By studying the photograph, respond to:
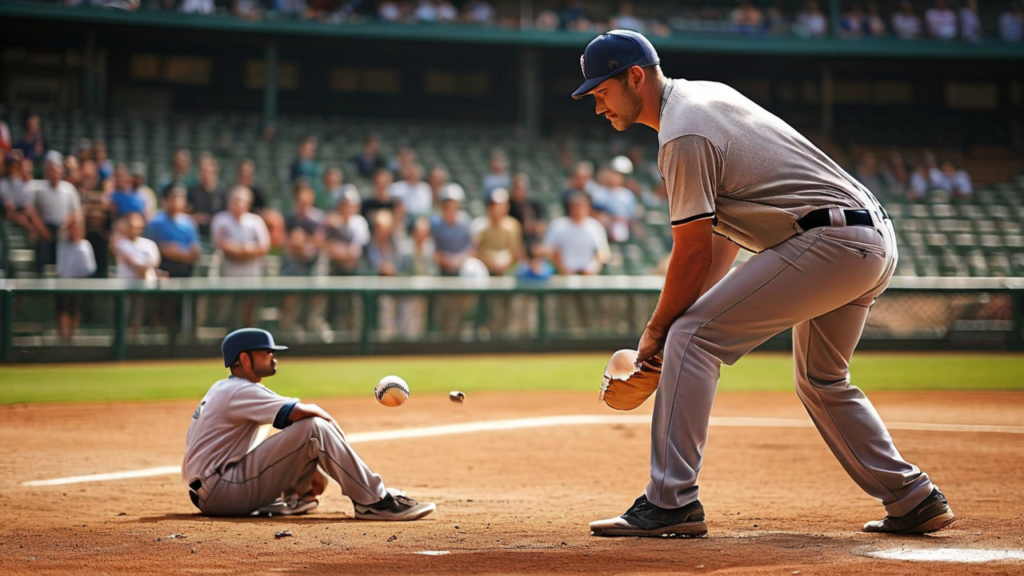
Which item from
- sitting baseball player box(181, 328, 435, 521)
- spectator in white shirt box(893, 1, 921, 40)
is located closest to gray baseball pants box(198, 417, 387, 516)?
sitting baseball player box(181, 328, 435, 521)

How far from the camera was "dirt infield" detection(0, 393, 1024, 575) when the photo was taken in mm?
3910

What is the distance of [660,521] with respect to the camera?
165 inches

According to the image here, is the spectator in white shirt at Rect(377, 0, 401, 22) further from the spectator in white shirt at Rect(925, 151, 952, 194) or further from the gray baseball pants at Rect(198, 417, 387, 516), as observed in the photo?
the gray baseball pants at Rect(198, 417, 387, 516)

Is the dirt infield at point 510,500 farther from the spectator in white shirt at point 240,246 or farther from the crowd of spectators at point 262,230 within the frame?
the crowd of spectators at point 262,230

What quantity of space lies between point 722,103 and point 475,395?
7412 mm

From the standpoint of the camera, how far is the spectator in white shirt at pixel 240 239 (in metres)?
13.8

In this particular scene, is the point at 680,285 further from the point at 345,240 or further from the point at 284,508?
the point at 345,240

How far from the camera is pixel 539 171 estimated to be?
22.7 m

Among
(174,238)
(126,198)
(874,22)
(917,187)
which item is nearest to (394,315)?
(174,238)

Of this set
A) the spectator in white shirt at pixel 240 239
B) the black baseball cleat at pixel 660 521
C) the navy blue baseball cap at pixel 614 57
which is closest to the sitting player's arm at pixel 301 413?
the black baseball cleat at pixel 660 521

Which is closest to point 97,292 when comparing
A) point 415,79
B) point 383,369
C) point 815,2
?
point 383,369

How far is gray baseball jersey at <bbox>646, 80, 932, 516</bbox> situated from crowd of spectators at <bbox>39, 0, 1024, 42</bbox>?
2170 cm

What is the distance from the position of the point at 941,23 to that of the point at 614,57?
26714mm

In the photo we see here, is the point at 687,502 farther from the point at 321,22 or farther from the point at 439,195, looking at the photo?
the point at 321,22
